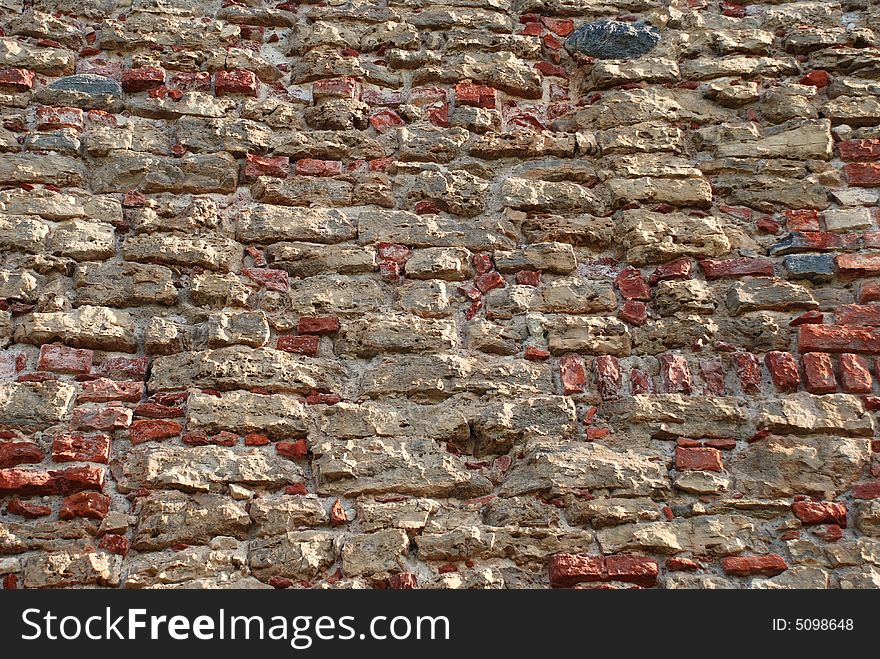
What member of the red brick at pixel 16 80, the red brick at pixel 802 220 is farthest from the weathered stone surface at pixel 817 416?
the red brick at pixel 16 80

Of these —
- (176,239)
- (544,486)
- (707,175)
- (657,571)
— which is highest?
(707,175)

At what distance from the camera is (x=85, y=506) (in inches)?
87.3

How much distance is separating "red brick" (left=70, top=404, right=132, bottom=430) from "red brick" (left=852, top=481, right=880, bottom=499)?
1.81m

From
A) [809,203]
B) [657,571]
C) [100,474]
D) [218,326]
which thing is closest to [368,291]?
[218,326]

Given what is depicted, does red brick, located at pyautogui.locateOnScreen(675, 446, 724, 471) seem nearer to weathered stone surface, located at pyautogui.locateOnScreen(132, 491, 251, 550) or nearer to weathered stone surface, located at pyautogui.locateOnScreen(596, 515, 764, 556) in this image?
weathered stone surface, located at pyautogui.locateOnScreen(596, 515, 764, 556)

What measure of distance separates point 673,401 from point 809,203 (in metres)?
0.83

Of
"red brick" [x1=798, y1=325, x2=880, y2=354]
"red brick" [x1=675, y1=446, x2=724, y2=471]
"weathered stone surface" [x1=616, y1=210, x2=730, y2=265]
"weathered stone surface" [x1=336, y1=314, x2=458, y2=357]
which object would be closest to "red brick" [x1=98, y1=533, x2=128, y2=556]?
"weathered stone surface" [x1=336, y1=314, x2=458, y2=357]

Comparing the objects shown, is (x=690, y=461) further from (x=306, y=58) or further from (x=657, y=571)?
(x=306, y=58)

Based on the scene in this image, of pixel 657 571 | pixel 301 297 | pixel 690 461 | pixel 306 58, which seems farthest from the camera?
pixel 306 58

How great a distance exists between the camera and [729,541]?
88.4 inches

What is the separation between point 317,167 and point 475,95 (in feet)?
1.89

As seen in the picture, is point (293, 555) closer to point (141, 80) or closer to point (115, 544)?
point (115, 544)

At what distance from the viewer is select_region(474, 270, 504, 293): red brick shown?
8.72ft

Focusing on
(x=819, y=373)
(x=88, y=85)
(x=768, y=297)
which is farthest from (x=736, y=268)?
(x=88, y=85)
